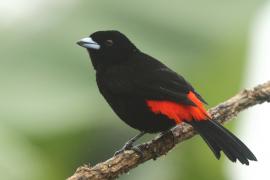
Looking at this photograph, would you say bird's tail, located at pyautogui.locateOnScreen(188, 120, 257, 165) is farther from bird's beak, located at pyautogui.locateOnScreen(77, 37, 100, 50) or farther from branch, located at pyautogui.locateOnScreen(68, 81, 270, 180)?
bird's beak, located at pyautogui.locateOnScreen(77, 37, 100, 50)

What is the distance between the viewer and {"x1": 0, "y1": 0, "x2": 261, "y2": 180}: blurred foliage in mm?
3125

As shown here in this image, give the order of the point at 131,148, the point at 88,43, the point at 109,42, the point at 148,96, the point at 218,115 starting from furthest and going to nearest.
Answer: the point at 109,42 → the point at 88,43 → the point at 218,115 → the point at 148,96 → the point at 131,148

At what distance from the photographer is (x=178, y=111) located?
338 cm

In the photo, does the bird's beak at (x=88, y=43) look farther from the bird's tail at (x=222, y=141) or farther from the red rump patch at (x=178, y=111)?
the bird's tail at (x=222, y=141)

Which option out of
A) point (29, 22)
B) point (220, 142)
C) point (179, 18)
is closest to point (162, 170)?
point (220, 142)

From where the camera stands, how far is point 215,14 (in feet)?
12.4

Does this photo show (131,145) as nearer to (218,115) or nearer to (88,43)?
(218,115)

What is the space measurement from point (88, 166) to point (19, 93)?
593 mm

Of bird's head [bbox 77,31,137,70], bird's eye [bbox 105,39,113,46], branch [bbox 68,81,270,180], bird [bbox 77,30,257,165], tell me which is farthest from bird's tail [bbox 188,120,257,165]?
bird's eye [bbox 105,39,113,46]

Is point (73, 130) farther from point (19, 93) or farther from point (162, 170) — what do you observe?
point (162, 170)

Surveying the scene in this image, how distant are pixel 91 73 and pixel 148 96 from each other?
0.50 m

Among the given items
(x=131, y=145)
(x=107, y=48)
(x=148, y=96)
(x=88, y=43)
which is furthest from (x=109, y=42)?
(x=131, y=145)

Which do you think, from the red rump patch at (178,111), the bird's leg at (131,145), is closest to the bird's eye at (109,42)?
the bird's leg at (131,145)

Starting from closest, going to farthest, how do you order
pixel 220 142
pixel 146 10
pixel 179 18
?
pixel 220 142 → pixel 179 18 → pixel 146 10
